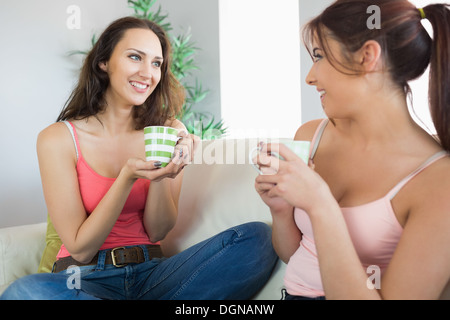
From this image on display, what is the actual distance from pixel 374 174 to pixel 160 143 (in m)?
0.58

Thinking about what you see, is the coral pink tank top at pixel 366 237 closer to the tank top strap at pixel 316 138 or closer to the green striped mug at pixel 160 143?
the tank top strap at pixel 316 138

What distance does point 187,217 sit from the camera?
5.85 ft

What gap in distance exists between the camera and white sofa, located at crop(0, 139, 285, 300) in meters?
1.61

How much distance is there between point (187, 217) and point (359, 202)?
88cm

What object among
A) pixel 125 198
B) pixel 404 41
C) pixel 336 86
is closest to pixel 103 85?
pixel 125 198

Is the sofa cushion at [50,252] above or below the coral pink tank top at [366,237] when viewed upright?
below

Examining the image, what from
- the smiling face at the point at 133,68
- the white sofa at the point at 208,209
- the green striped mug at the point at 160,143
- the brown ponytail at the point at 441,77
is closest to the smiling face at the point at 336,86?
the brown ponytail at the point at 441,77

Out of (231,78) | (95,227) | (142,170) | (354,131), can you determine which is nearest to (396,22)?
(354,131)

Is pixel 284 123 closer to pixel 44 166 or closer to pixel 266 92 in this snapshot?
pixel 266 92

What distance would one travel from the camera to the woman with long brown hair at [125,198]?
1377mm

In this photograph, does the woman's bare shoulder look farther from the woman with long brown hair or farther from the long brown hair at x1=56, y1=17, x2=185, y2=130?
the long brown hair at x1=56, y1=17, x2=185, y2=130

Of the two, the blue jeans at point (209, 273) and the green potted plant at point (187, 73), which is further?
the green potted plant at point (187, 73)

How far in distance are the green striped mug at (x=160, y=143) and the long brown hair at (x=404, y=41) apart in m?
0.49

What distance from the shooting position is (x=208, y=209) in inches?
67.7
